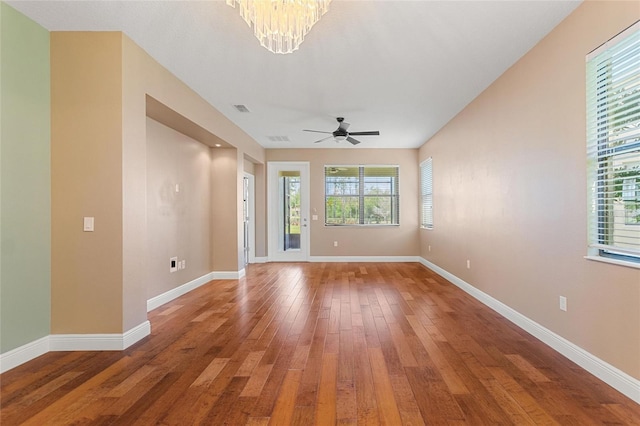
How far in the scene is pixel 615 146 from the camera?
2068mm

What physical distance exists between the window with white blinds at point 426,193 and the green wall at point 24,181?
6.04m

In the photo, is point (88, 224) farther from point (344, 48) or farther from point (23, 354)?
point (344, 48)

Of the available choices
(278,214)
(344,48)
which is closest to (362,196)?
(278,214)

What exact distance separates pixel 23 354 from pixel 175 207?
7.51 feet

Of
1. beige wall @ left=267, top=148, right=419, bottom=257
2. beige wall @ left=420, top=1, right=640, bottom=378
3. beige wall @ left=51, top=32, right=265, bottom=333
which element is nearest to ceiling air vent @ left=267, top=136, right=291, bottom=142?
beige wall @ left=267, top=148, right=419, bottom=257

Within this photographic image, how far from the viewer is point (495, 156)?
3.67 meters

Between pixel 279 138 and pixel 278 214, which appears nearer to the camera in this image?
pixel 279 138

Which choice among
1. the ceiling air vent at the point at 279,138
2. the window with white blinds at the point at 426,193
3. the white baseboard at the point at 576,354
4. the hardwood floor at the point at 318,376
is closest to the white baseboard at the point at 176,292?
the hardwood floor at the point at 318,376

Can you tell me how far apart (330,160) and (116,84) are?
17.0 feet

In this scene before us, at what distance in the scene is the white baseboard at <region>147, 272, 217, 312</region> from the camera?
150 inches

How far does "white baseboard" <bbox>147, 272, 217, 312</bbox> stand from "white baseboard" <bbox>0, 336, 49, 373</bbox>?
1172 mm

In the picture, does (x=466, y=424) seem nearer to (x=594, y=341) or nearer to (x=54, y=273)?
(x=594, y=341)

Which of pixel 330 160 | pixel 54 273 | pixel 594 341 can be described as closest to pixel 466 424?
pixel 594 341

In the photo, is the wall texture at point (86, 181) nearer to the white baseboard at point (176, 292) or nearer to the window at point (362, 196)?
the white baseboard at point (176, 292)
